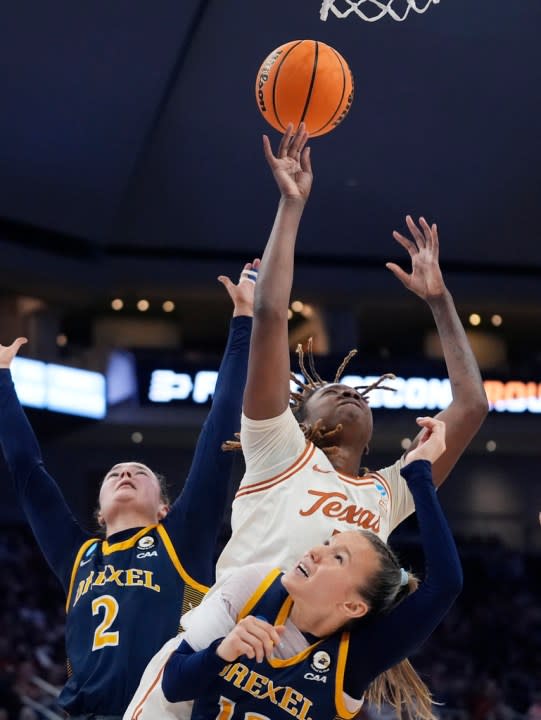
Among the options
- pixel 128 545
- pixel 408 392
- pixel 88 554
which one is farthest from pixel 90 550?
pixel 408 392

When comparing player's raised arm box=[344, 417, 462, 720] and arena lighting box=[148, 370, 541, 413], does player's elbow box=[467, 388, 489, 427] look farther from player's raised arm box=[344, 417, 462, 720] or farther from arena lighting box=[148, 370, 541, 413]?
arena lighting box=[148, 370, 541, 413]

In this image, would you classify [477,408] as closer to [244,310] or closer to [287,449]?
[287,449]

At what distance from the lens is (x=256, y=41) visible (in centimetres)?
1268

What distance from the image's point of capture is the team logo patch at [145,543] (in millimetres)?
4055

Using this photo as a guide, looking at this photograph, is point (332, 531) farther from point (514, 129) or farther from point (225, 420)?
point (514, 129)

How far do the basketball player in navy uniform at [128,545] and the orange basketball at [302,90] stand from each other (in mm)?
580

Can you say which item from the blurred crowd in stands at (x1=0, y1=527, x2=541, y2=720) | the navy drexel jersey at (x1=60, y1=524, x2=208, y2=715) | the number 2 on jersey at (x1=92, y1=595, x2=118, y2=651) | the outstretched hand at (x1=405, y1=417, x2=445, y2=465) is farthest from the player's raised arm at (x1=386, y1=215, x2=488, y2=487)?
the blurred crowd in stands at (x1=0, y1=527, x2=541, y2=720)

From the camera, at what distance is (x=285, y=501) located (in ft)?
10.9

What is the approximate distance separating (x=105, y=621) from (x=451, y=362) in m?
1.36

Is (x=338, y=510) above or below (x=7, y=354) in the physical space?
below

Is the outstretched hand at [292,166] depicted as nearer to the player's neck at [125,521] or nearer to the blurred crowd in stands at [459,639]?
the player's neck at [125,521]

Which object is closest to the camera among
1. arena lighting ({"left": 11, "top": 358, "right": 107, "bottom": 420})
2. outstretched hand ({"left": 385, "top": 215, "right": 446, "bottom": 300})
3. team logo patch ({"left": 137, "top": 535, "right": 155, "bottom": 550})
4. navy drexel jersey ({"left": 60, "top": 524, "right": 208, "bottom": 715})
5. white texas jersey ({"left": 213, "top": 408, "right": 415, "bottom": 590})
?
white texas jersey ({"left": 213, "top": 408, "right": 415, "bottom": 590})

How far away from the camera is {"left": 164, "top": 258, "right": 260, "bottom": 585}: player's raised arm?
4.07 meters

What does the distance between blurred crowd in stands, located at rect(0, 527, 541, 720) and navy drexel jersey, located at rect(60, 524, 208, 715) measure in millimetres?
6120
